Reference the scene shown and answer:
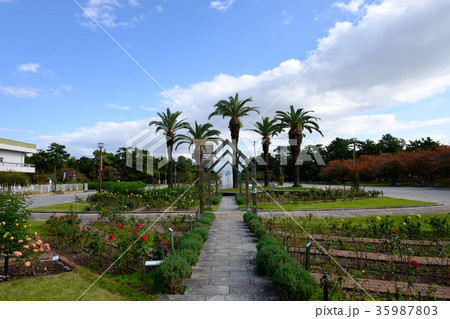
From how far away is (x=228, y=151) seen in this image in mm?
16703

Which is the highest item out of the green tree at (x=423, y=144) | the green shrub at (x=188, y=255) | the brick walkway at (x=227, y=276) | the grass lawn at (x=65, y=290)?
the green tree at (x=423, y=144)

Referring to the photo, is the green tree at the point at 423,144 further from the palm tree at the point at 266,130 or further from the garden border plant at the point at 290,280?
the garden border plant at the point at 290,280

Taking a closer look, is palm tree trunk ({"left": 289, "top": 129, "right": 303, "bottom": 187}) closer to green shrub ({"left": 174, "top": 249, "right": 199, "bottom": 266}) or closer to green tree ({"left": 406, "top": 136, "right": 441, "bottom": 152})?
green shrub ({"left": 174, "top": 249, "right": 199, "bottom": 266})

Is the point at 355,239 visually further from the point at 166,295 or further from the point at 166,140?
the point at 166,140

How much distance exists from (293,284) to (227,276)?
5.69ft

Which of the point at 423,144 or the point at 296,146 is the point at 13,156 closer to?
the point at 296,146

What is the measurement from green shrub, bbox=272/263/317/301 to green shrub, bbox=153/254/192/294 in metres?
1.54

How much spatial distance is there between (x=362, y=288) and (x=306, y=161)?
7119cm

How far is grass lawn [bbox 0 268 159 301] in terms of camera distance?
419cm

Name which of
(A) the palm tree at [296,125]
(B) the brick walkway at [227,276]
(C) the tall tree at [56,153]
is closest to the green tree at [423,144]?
(A) the palm tree at [296,125]

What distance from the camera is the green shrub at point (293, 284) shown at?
3854 millimetres

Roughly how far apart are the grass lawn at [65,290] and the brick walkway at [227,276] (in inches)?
30.0

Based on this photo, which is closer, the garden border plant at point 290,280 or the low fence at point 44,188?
the garden border plant at point 290,280

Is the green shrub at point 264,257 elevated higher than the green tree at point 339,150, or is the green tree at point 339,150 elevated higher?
the green tree at point 339,150
